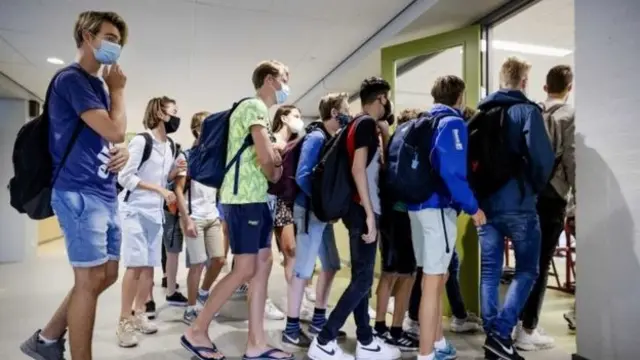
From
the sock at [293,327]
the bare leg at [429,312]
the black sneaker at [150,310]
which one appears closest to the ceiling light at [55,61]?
the black sneaker at [150,310]

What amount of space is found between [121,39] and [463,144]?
4.98ft

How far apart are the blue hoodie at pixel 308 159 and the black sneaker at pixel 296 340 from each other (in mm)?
756

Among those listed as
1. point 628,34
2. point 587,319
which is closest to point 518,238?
point 587,319

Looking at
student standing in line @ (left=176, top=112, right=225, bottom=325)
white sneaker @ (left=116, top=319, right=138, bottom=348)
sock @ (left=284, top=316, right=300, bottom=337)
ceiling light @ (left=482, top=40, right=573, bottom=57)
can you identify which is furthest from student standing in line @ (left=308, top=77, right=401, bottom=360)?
ceiling light @ (left=482, top=40, right=573, bottom=57)

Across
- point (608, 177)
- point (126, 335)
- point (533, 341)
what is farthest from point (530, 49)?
point (126, 335)

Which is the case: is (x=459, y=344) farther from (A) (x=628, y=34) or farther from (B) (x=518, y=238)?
(A) (x=628, y=34)

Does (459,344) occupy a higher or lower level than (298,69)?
lower

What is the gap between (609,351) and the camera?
2.06 meters

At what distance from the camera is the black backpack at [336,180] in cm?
225

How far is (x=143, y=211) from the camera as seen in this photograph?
2672mm

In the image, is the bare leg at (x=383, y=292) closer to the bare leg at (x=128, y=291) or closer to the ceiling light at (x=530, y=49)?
the bare leg at (x=128, y=291)

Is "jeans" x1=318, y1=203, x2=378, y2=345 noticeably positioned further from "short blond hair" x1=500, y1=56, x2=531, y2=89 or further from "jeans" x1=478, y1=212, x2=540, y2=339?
"short blond hair" x1=500, y1=56, x2=531, y2=89

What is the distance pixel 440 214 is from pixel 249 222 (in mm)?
899

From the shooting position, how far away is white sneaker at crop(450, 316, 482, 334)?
288 centimetres
